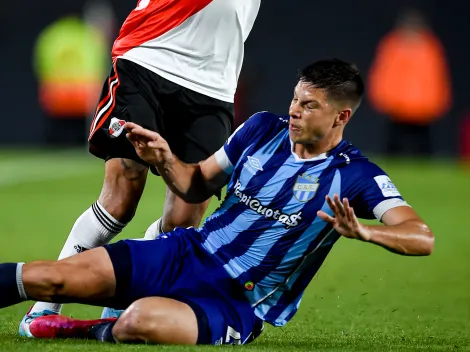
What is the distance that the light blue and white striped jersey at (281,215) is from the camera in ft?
14.6

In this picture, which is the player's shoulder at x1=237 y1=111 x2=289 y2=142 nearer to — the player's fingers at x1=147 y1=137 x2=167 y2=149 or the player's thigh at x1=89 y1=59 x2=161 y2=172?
the player's fingers at x1=147 y1=137 x2=167 y2=149

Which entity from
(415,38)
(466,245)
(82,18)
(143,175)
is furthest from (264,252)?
(82,18)

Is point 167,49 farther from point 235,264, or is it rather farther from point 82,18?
point 82,18

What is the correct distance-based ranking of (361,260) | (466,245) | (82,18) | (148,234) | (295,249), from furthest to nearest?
(82,18)
(466,245)
(361,260)
(148,234)
(295,249)

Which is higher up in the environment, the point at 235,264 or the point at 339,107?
the point at 339,107

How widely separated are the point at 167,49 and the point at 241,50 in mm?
423

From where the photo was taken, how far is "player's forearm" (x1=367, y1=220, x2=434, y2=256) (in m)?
3.97

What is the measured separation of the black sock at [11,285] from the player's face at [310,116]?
49.3 inches

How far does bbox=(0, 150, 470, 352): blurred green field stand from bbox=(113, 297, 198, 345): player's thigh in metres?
0.08

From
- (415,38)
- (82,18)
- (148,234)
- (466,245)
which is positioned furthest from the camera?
(82,18)

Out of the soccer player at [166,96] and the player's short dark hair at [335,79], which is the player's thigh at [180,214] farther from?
the player's short dark hair at [335,79]

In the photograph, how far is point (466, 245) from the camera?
9070mm

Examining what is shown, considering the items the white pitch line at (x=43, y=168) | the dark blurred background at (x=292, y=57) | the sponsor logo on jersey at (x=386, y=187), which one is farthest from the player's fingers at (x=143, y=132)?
the dark blurred background at (x=292, y=57)

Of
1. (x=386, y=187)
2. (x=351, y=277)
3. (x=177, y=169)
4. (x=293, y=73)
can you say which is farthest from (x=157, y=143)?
(x=293, y=73)
